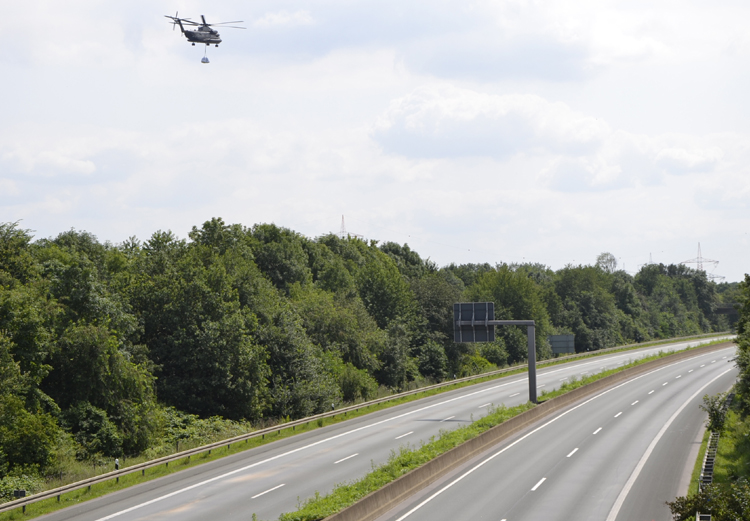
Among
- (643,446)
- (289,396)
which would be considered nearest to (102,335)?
(289,396)

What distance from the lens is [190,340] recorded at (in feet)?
167

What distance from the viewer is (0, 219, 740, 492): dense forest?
37.1 m

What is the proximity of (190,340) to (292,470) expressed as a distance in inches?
891

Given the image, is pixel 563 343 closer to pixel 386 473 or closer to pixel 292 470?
pixel 292 470

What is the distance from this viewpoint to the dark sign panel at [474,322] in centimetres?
4806

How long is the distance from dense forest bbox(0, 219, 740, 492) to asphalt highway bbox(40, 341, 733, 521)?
8.92m

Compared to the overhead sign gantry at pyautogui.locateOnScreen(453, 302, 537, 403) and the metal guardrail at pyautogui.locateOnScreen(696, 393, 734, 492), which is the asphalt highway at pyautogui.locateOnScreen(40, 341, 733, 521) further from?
the overhead sign gantry at pyautogui.locateOnScreen(453, 302, 537, 403)

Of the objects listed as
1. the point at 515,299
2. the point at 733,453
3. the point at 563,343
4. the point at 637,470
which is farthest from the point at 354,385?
the point at 515,299

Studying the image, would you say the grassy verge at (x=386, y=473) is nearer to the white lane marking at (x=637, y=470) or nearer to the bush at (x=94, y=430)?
the white lane marking at (x=637, y=470)

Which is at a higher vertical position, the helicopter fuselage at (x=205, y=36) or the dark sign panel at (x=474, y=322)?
the helicopter fuselage at (x=205, y=36)

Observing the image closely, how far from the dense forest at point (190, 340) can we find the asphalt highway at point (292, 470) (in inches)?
351

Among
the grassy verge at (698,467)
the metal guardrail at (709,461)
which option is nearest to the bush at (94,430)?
the grassy verge at (698,467)

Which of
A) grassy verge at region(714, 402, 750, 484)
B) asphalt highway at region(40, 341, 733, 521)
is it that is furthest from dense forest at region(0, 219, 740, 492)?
grassy verge at region(714, 402, 750, 484)

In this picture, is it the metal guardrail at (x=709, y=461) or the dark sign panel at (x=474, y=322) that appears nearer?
the metal guardrail at (x=709, y=461)
